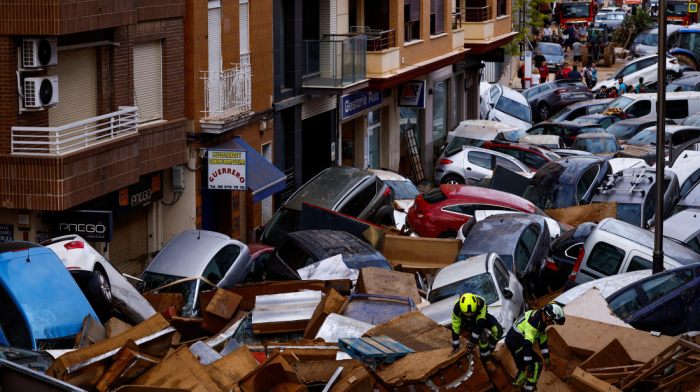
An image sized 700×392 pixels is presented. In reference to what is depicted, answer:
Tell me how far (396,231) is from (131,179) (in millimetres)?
5489

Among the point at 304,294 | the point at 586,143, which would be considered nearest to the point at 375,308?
the point at 304,294

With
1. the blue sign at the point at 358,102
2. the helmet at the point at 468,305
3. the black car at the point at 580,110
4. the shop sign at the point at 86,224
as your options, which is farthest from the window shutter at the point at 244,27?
the black car at the point at 580,110

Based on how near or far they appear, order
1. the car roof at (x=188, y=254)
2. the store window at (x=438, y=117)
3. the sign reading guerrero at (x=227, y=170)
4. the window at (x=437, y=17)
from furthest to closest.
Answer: the store window at (x=438, y=117)
the window at (x=437, y=17)
the sign reading guerrero at (x=227, y=170)
the car roof at (x=188, y=254)

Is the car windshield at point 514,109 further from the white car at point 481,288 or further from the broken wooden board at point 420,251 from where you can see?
the white car at point 481,288

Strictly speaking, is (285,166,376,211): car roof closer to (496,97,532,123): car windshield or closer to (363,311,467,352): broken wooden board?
(363,311,467,352): broken wooden board

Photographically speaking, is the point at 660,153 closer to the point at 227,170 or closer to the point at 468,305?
the point at 468,305

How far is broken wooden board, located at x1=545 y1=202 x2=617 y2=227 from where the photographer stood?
1867cm

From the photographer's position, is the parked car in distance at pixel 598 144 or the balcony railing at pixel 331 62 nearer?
the balcony railing at pixel 331 62

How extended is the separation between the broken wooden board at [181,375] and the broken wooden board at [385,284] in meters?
3.99

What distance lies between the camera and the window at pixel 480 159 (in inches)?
1000

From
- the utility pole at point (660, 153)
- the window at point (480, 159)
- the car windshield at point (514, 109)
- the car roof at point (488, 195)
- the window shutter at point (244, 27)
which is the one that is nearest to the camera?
the utility pole at point (660, 153)

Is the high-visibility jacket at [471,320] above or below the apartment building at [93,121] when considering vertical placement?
below

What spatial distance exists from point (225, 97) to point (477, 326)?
10.2m

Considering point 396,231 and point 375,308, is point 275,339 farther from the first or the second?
point 396,231
